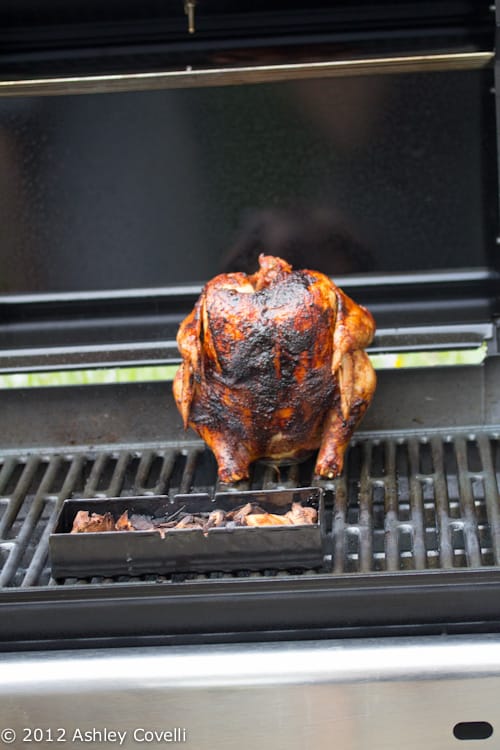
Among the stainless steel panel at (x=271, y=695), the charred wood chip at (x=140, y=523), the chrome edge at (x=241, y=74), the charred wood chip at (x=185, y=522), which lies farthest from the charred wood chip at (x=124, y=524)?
the chrome edge at (x=241, y=74)

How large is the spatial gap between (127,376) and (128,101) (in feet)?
2.98

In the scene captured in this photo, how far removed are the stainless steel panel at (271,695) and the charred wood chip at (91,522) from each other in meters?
0.41

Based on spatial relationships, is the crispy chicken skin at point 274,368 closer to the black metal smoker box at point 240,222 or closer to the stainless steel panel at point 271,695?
the black metal smoker box at point 240,222

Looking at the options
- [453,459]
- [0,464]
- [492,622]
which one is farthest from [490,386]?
[0,464]

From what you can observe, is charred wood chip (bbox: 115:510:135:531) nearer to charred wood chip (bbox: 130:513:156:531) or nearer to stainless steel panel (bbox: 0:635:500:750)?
charred wood chip (bbox: 130:513:156:531)

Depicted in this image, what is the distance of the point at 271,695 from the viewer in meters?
2.55

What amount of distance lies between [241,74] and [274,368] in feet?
3.23

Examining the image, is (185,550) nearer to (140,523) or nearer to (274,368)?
(140,523)

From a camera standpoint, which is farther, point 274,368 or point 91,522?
point 274,368

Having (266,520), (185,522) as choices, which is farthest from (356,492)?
(185,522)

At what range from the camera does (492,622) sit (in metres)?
2.61

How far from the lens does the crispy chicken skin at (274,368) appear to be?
308 centimetres

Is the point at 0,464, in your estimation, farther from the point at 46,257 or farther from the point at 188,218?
the point at 188,218

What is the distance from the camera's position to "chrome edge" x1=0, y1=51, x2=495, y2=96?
340cm
